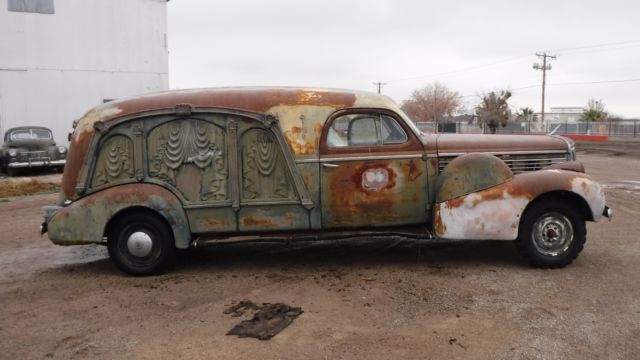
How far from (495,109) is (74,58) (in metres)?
44.9

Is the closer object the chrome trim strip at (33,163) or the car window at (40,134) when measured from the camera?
the chrome trim strip at (33,163)

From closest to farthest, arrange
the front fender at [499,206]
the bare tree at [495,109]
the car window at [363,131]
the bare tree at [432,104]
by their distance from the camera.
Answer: the front fender at [499,206] < the car window at [363,131] < the bare tree at [495,109] < the bare tree at [432,104]

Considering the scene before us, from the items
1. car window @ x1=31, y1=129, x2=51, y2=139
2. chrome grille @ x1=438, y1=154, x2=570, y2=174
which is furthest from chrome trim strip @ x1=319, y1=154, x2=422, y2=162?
Result: car window @ x1=31, y1=129, x2=51, y2=139

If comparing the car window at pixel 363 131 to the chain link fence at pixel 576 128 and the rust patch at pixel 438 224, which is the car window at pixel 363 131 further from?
the chain link fence at pixel 576 128

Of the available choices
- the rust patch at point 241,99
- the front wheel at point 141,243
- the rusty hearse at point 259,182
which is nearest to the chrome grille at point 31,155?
the rusty hearse at point 259,182

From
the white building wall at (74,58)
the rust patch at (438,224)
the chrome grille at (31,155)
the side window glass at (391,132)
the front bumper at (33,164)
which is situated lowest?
the front bumper at (33,164)

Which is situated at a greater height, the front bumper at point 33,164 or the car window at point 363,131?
the car window at point 363,131

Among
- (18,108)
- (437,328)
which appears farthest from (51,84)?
(437,328)

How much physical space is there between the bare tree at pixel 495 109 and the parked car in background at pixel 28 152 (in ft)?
145

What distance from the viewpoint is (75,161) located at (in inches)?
256

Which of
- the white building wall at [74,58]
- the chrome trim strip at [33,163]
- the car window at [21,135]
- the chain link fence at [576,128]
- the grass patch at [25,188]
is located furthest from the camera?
the chain link fence at [576,128]

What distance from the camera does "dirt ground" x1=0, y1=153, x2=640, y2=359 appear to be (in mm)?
4352

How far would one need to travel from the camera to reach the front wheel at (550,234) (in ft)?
20.7

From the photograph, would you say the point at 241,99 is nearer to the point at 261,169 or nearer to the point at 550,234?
the point at 261,169
